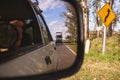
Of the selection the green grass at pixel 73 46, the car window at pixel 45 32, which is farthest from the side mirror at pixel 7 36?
the car window at pixel 45 32

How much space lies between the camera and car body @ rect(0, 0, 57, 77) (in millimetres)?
2001

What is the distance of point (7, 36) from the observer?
6.97 feet

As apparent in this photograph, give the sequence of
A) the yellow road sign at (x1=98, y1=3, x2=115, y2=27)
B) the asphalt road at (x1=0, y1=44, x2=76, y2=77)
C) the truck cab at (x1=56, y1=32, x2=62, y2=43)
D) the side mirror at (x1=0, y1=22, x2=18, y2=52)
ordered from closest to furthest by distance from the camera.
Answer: the asphalt road at (x1=0, y1=44, x2=76, y2=77) → the side mirror at (x1=0, y1=22, x2=18, y2=52) → the truck cab at (x1=56, y1=32, x2=62, y2=43) → the yellow road sign at (x1=98, y1=3, x2=115, y2=27)

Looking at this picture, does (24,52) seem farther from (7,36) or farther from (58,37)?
(58,37)

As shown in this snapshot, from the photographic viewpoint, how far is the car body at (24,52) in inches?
78.8

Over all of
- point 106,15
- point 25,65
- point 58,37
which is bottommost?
point 25,65

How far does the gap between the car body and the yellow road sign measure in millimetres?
16638

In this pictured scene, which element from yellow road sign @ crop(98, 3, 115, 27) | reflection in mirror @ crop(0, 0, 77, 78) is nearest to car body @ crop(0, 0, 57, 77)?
reflection in mirror @ crop(0, 0, 77, 78)

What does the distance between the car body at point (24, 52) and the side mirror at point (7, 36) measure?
40mm

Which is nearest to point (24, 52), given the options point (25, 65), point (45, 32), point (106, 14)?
point (25, 65)

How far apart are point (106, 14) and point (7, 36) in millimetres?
18223

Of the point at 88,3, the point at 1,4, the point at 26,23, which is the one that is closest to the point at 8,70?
the point at 1,4

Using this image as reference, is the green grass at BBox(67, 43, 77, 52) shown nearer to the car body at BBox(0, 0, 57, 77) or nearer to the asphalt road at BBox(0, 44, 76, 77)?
the asphalt road at BBox(0, 44, 76, 77)

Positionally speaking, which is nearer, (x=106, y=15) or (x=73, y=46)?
(x=73, y=46)
